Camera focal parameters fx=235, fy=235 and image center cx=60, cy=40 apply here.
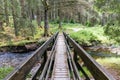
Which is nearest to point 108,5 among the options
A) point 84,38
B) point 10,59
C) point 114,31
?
point 114,31

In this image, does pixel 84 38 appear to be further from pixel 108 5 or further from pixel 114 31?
pixel 108 5

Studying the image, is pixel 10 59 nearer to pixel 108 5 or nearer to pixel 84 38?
pixel 108 5

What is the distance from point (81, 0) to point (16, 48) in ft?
63.2

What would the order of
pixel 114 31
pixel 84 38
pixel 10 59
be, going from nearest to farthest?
pixel 114 31 → pixel 10 59 → pixel 84 38

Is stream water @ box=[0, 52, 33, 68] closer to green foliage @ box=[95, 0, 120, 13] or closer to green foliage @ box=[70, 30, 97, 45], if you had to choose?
green foliage @ box=[95, 0, 120, 13]

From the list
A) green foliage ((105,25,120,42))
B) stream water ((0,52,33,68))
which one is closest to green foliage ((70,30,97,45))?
stream water ((0,52,33,68))

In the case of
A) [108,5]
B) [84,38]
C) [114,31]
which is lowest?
[84,38]

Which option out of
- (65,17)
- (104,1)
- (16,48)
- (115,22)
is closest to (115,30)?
(115,22)

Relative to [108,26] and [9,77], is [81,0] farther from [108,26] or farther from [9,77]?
[9,77]

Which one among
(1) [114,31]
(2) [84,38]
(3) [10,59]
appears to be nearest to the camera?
(1) [114,31]

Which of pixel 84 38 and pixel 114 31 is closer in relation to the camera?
pixel 114 31

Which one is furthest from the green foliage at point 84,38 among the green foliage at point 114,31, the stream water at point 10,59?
the green foliage at point 114,31

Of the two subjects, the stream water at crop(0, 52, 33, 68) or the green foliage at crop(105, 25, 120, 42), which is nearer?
the green foliage at crop(105, 25, 120, 42)

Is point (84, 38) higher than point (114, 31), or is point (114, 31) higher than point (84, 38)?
point (114, 31)
